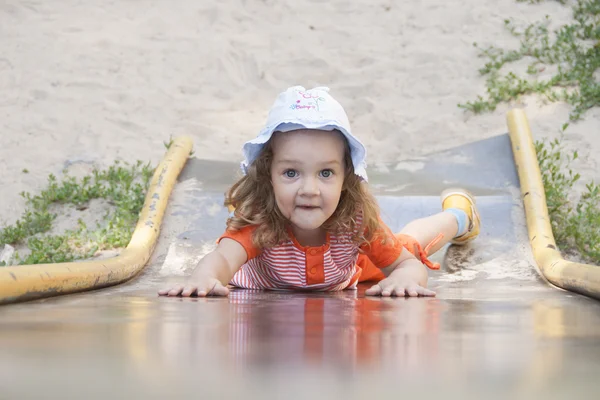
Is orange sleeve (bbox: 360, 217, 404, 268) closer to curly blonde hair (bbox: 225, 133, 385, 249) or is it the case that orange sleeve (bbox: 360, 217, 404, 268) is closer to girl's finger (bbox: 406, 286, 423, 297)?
curly blonde hair (bbox: 225, 133, 385, 249)

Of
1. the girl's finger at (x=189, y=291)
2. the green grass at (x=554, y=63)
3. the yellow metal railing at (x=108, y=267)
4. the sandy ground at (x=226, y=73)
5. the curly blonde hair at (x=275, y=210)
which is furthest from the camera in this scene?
the green grass at (x=554, y=63)

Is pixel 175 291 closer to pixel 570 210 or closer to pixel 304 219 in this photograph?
pixel 304 219

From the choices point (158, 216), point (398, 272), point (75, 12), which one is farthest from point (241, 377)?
point (75, 12)

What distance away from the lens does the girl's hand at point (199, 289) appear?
226 centimetres

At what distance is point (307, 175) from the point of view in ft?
7.70

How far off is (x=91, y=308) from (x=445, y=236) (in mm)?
1657

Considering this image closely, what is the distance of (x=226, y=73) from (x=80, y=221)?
3.02 m

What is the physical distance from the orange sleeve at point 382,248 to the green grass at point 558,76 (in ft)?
5.63

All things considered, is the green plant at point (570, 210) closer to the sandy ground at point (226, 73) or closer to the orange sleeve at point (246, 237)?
the sandy ground at point (226, 73)

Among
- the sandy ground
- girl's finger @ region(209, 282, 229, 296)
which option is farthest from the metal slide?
the sandy ground

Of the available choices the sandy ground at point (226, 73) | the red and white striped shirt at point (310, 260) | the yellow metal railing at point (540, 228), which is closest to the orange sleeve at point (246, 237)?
the red and white striped shirt at point (310, 260)

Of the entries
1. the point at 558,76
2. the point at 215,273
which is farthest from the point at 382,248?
the point at 558,76

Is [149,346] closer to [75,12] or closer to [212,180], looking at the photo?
[212,180]

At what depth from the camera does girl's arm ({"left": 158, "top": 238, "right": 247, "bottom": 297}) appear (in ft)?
7.49
